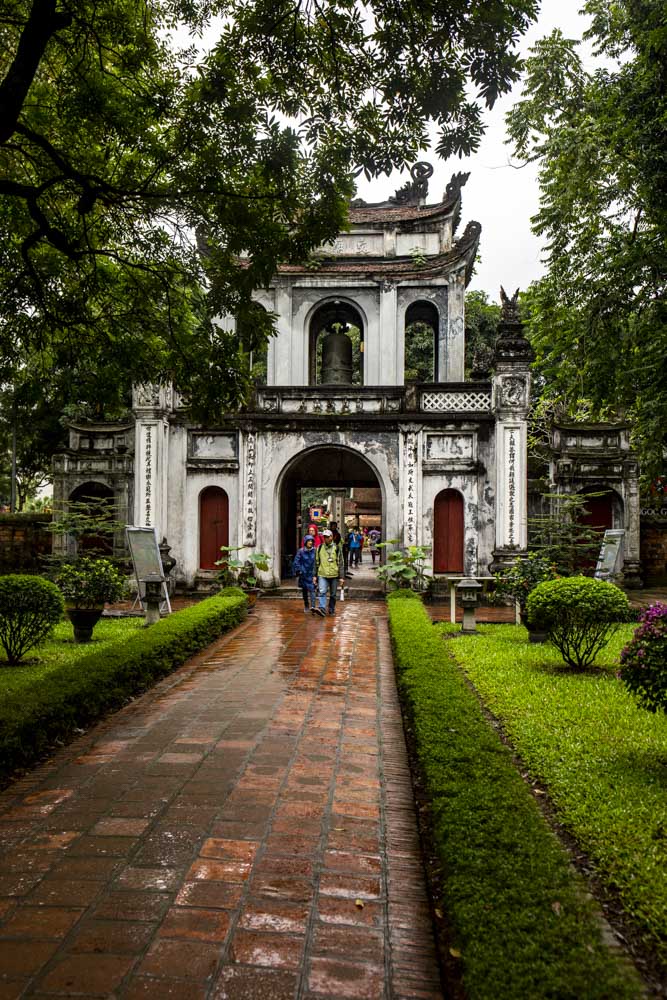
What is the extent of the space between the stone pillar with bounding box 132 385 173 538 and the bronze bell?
4182mm

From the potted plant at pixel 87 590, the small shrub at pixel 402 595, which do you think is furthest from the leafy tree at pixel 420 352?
the potted plant at pixel 87 590

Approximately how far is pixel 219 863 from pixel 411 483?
1294cm

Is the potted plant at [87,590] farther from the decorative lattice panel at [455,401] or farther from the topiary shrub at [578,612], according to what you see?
the decorative lattice panel at [455,401]

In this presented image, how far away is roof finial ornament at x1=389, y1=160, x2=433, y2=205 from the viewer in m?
19.9

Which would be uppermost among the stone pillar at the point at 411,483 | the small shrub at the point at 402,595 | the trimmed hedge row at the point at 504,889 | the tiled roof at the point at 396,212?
the tiled roof at the point at 396,212

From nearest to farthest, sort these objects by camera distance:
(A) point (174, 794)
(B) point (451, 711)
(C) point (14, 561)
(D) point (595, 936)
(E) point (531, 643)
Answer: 1. (D) point (595, 936)
2. (A) point (174, 794)
3. (B) point (451, 711)
4. (E) point (531, 643)
5. (C) point (14, 561)

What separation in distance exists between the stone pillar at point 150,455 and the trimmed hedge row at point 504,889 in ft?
40.5

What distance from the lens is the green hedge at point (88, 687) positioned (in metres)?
5.04

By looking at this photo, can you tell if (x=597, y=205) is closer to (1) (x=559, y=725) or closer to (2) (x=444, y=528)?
(2) (x=444, y=528)

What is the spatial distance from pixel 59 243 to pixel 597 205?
31.2ft

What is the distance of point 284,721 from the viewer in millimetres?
6086

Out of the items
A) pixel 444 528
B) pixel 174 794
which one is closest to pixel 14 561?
pixel 444 528

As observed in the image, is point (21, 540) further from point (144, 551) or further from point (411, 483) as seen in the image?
point (411, 483)

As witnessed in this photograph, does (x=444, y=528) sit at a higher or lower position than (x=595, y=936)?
higher
